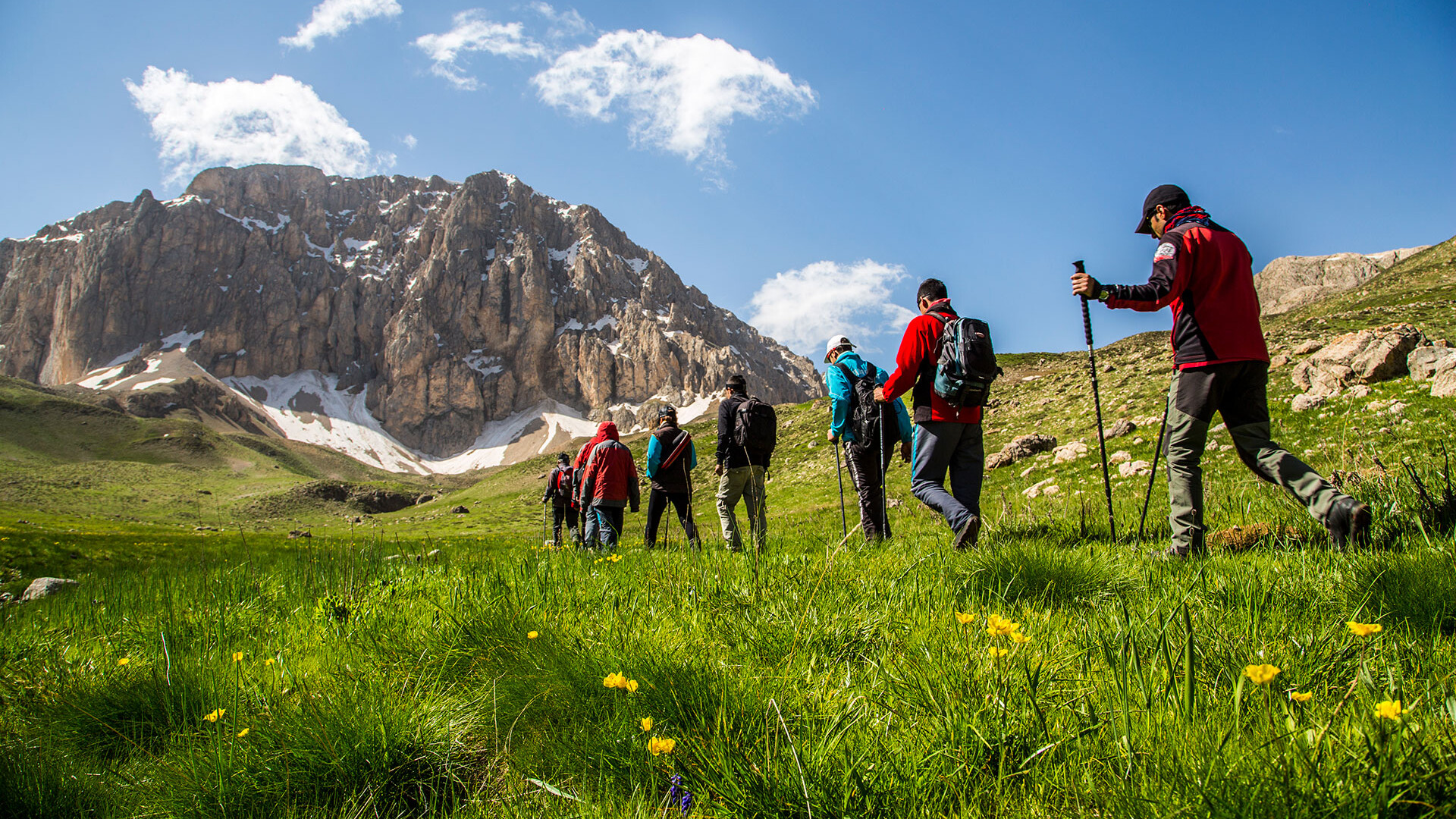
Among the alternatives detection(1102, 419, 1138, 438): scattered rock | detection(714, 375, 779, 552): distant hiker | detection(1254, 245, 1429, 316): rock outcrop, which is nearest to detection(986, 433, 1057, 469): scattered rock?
detection(1102, 419, 1138, 438): scattered rock

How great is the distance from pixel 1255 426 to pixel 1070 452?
13.9m

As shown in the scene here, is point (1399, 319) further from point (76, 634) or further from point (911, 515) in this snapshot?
point (76, 634)

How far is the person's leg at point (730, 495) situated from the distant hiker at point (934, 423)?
3.40 m

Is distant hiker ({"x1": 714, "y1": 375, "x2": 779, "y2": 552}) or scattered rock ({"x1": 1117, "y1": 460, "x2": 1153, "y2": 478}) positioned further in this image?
scattered rock ({"x1": 1117, "y1": 460, "x2": 1153, "y2": 478})

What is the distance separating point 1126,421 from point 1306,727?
1935 centimetres

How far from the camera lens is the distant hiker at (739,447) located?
9383 millimetres

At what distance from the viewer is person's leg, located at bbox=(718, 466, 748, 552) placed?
9562 mm

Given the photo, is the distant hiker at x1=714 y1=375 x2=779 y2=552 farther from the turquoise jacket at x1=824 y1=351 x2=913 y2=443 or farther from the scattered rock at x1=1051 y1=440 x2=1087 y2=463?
the scattered rock at x1=1051 y1=440 x2=1087 y2=463

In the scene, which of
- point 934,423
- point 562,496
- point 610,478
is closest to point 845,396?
point 934,423

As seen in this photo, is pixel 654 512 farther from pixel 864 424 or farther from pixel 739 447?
pixel 864 424

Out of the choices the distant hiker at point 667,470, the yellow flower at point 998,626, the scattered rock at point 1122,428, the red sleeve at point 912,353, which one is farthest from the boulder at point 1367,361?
the yellow flower at point 998,626

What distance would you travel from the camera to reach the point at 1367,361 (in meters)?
15.0

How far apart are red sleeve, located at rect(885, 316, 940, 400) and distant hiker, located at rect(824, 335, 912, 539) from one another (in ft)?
4.47

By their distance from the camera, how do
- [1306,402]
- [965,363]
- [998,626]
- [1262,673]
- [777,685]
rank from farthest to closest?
[1306,402], [965,363], [777,685], [998,626], [1262,673]
